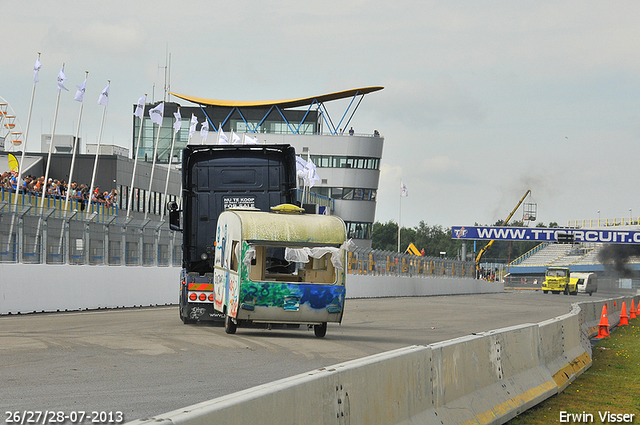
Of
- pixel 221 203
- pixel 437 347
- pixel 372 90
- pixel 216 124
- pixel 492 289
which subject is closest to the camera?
pixel 437 347

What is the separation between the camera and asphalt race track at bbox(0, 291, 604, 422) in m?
9.04

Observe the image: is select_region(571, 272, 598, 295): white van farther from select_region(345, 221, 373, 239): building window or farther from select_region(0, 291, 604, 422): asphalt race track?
select_region(0, 291, 604, 422): asphalt race track

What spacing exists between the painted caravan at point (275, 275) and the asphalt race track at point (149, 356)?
0.51 metres

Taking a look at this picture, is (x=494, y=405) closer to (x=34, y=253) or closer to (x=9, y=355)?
(x=9, y=355)

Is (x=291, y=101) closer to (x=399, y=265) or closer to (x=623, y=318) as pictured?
(x=399, y=265)

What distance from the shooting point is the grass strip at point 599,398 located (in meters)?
9.42

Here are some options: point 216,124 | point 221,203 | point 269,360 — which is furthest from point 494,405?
point 216,124

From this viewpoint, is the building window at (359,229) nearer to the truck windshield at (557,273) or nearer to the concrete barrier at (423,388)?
the truck windshield at (557,273)

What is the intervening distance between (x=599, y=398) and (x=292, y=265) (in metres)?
9.05

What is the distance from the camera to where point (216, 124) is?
344 feet

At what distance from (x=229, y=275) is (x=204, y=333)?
1317 millimetres

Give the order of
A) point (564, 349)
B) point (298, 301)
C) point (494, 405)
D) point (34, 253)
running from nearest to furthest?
point (494, 405) → point (564, 349) → point (298, 301) → point (34, 253)

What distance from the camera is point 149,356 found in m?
13.2

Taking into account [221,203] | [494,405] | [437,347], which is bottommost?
[494,405]
